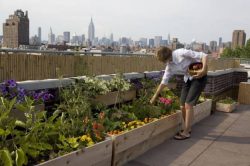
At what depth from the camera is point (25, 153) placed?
125 inches

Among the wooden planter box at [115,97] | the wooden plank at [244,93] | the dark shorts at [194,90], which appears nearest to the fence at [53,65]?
the wooden planter box at [115,97]

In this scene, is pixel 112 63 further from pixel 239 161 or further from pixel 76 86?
pixel 239 161

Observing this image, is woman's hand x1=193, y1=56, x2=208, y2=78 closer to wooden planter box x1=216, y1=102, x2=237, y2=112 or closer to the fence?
the fence

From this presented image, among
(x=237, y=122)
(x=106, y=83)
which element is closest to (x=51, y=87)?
(x=106, y=83)

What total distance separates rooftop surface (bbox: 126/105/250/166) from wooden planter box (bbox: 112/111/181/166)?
0.31 feet

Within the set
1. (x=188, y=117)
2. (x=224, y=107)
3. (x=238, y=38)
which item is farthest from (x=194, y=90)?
(x=238, y=38)

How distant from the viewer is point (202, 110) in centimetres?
722

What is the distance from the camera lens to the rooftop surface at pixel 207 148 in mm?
4582

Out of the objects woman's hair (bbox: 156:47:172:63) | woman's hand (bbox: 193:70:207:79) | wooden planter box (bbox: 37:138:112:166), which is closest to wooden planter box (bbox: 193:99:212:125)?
woman's hand (bbox: 193:70:207:79)

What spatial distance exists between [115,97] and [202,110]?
2.44 m

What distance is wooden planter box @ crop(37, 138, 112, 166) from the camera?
10.5 ft

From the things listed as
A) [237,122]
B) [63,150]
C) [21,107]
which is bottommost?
[237,122]

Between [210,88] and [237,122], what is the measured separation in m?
1.89

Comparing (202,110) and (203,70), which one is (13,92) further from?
(202,110)
